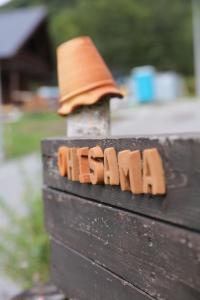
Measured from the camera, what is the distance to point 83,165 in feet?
7.37

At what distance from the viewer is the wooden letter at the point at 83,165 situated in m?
2.23

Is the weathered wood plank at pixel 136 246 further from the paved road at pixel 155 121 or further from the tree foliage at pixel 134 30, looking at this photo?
the tree foliage at pixel 134 30

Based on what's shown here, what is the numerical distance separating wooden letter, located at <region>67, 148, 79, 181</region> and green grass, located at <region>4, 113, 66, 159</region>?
404 inches

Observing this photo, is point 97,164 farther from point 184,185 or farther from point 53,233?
point 53,233

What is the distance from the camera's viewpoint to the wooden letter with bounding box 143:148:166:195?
168 centimetres

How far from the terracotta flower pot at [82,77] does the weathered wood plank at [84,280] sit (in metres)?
0.63

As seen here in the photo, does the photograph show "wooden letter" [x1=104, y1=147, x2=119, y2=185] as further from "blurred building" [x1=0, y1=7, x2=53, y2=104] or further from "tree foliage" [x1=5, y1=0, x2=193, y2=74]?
"tree foliage" [x1=5, y1=0, x2=193, y2=74]

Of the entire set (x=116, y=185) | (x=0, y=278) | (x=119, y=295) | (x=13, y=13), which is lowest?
(x=0, y=278)

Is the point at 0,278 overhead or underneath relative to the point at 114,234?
underneath

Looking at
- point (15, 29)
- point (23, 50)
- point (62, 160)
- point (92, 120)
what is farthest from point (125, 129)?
point (23, 50)

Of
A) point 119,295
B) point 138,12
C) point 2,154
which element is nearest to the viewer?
point 119,295

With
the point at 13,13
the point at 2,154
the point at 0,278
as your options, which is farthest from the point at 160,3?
the point at 0,278

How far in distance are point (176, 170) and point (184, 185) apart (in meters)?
0.04

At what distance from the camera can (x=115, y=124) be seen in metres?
17.7
